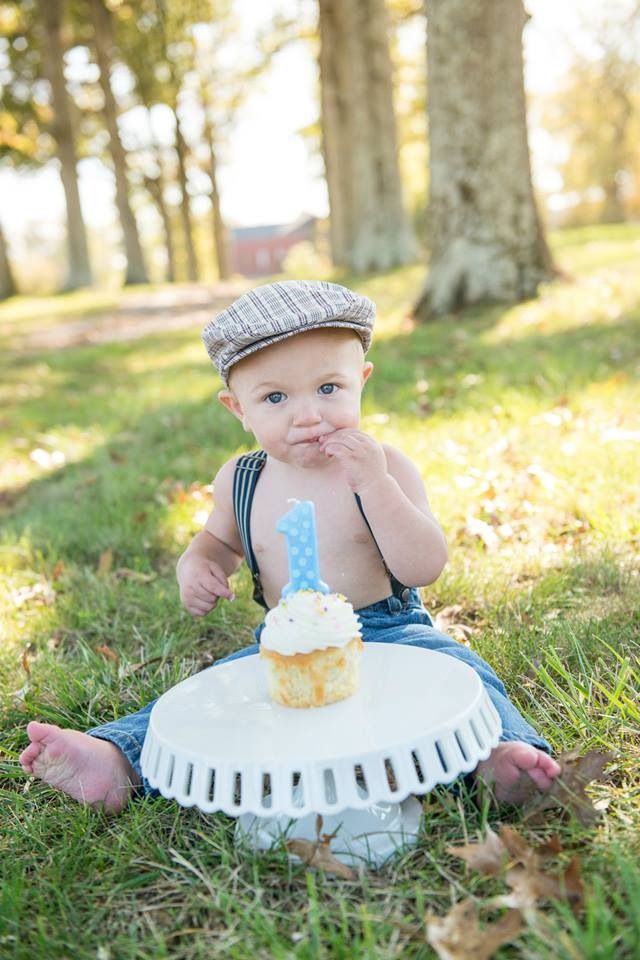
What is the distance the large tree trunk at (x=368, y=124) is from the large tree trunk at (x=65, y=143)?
6712 mm

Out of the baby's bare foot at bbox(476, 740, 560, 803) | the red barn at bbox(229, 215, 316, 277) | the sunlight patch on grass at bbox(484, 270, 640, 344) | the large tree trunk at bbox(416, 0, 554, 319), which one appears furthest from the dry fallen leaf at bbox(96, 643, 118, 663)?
the red barn at bbox(229, 215, 316, 277)

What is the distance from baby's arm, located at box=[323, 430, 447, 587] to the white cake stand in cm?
26

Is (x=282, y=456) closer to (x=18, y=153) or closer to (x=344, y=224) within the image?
(x=344, y=224)

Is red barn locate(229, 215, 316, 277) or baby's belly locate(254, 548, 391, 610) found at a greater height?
red barn locate(229, 215, 316, 277)

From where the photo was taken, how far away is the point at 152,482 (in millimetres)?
4379

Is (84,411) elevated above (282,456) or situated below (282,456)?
below

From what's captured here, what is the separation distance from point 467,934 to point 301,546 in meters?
0.78

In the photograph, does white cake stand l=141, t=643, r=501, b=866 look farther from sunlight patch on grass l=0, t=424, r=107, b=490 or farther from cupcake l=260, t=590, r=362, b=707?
sunlight patch on grass l=0, t=424, r=107, b=490

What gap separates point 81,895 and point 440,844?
0.69 meters

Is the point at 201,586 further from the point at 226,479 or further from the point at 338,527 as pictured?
the point at 338,527

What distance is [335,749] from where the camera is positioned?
153 cm

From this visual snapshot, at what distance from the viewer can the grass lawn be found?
1509 mm

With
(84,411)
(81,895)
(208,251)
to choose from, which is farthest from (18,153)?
(208,251)

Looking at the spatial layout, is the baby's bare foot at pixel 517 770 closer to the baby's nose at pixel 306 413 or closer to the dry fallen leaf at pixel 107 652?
the baby's nose at pixel 306 413
